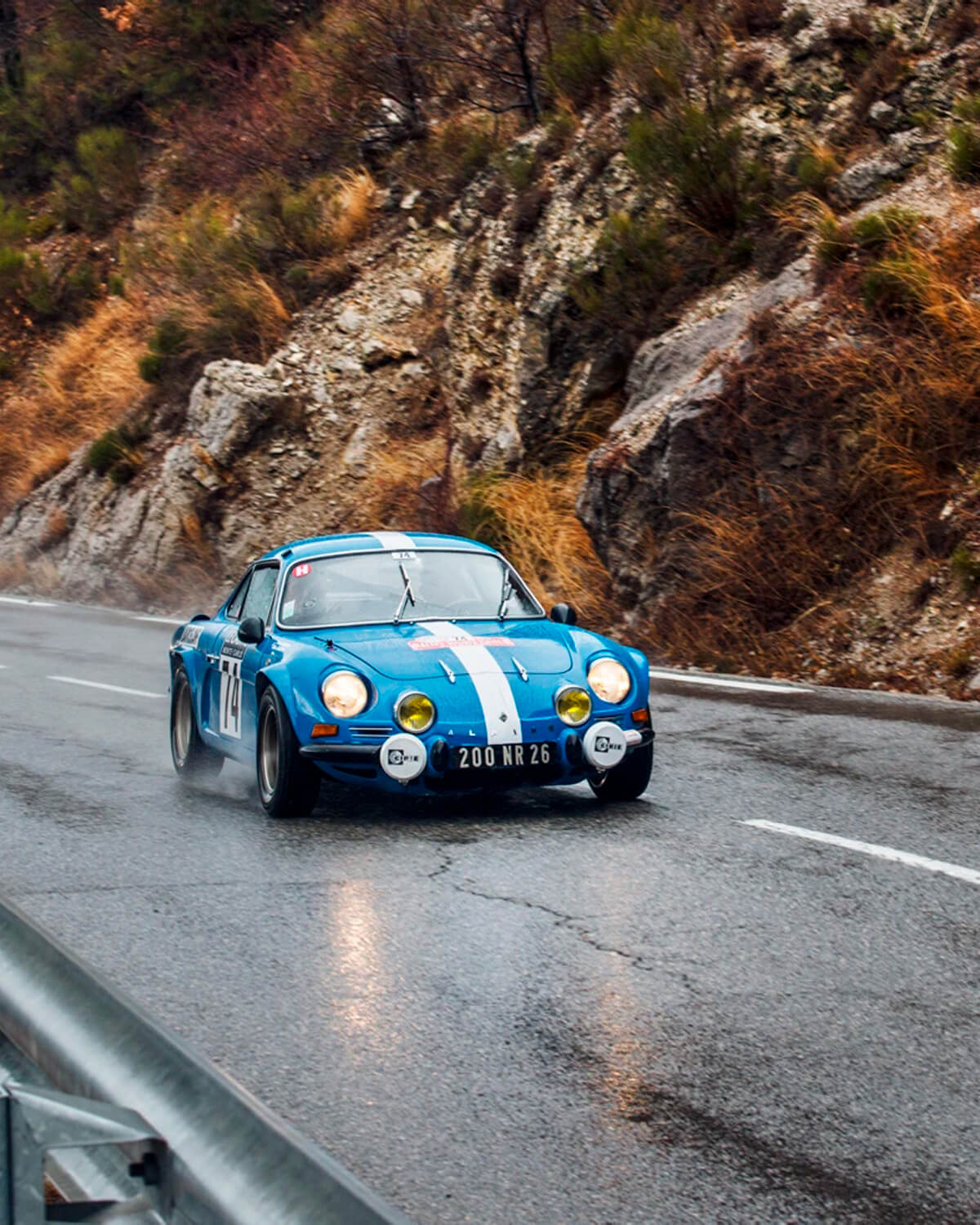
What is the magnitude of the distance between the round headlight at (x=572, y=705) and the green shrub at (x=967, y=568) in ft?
22.0

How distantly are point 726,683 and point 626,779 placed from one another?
5.56 metres

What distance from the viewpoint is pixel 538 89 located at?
25.2 meters

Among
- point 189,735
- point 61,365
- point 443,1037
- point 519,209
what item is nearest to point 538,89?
point 519,209

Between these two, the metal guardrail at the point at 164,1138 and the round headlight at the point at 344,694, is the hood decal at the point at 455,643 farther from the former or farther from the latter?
the metal guardrail at the point at 164,1138

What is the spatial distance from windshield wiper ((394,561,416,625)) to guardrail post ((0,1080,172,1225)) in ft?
19.9

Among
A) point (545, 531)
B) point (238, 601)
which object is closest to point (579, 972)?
point (238, 601)

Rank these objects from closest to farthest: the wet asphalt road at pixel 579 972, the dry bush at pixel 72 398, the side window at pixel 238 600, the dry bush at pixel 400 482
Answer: the wet asphalt road at pixel 579 972, the side window at pixel 238 600, the dry bush at pixel 400 482, the dry bush at pixel 72 398

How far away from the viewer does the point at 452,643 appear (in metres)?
8.09

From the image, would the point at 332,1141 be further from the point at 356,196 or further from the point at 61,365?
the point at 61,365

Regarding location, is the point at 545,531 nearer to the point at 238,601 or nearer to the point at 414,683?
the point at 238,601

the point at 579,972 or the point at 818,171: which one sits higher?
the point at 818,171

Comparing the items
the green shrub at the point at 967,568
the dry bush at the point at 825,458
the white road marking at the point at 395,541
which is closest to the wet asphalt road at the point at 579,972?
the white road marking at the point at 395,541

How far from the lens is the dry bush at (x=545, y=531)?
18.0 metres

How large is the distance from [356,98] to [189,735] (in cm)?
2235
